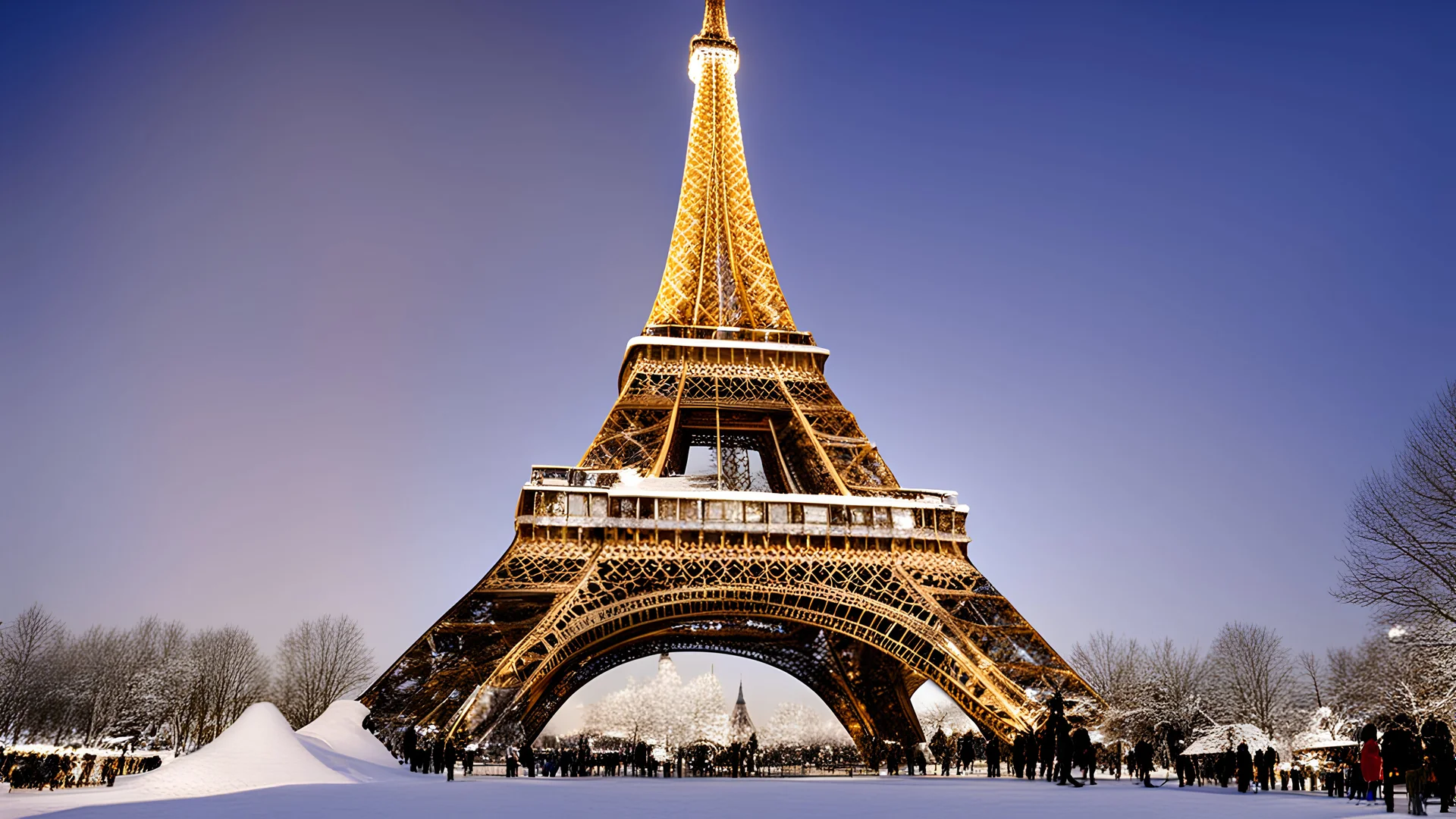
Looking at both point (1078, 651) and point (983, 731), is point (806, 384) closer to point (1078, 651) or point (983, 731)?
point (983, 731)

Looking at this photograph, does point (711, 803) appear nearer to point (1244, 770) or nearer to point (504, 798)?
point (504, 798)

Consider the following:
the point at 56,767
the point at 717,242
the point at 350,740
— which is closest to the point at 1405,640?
the point at 350,740

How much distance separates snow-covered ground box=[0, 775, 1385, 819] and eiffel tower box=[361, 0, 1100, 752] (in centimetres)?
845

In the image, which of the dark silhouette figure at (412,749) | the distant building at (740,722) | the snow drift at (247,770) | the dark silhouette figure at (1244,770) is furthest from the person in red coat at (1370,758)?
the distant building at (740,722)

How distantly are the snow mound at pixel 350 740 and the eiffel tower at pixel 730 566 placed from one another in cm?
100

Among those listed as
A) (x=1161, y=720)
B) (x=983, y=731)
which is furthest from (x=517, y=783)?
(x=1161, y=720)

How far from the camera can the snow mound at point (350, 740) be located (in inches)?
781

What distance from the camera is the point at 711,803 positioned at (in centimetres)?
1210

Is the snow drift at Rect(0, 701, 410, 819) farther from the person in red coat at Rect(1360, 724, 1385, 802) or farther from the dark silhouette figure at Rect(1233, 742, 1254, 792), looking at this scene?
the dark silhouette figure at Rect(1233, 742, 1254, 792)

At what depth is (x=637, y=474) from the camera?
31.0 m

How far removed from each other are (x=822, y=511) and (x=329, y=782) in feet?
55.1

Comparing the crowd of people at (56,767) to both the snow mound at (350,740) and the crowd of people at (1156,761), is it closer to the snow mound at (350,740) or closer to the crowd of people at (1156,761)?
the snow mound at (350,740)

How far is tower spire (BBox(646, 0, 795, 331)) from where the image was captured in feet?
128

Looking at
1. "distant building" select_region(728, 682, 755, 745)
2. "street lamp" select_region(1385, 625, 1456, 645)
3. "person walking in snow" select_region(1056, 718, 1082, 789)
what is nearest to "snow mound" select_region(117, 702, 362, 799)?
Result: "person walking in snow" select_region(1056, 718, 1082, 789)
